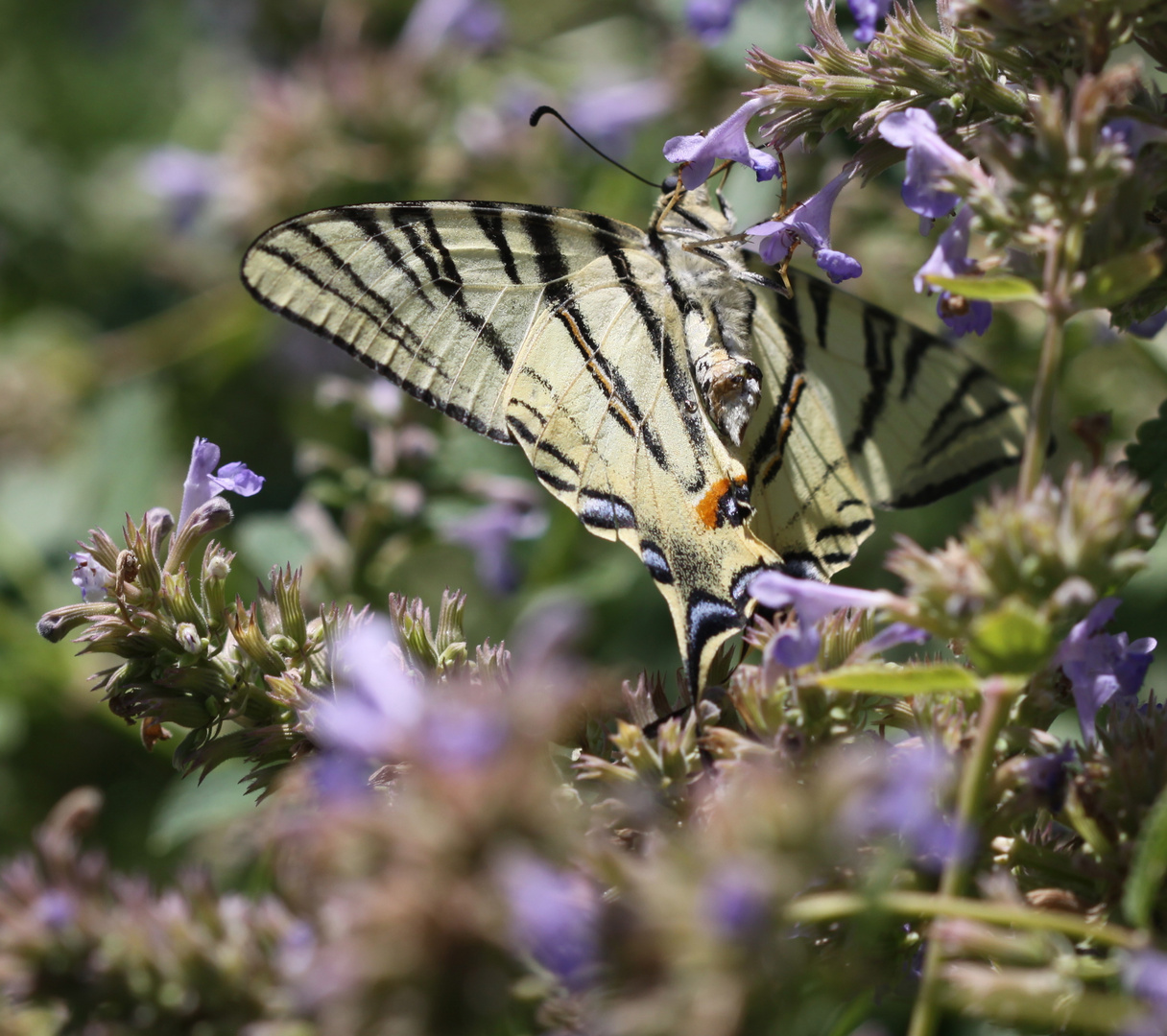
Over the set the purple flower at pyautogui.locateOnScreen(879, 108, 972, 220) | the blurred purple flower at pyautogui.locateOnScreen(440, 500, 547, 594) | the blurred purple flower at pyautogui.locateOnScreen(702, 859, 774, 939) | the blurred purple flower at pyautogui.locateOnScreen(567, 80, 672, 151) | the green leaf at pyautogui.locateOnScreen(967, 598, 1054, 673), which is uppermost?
the blurred purple flower at pyautogui.locateOnScreen(567, 80, 672, 151)

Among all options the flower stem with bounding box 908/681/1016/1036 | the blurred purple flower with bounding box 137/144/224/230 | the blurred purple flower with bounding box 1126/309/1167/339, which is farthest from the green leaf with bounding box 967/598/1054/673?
the blurred purple flower with bounding box 137/144/224/230

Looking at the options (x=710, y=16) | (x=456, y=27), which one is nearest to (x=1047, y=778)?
(x=710, y=16)

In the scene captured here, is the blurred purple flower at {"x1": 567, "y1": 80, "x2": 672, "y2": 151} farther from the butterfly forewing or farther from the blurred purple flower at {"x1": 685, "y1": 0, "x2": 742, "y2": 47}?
the butterfly forewing

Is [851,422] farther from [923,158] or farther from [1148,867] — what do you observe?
[1148,867]

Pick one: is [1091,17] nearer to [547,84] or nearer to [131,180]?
[547,84]

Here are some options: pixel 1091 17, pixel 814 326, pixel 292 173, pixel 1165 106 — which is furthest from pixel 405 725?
pixel 292 173

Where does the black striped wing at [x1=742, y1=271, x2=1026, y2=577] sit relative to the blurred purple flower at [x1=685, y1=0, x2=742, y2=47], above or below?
below
